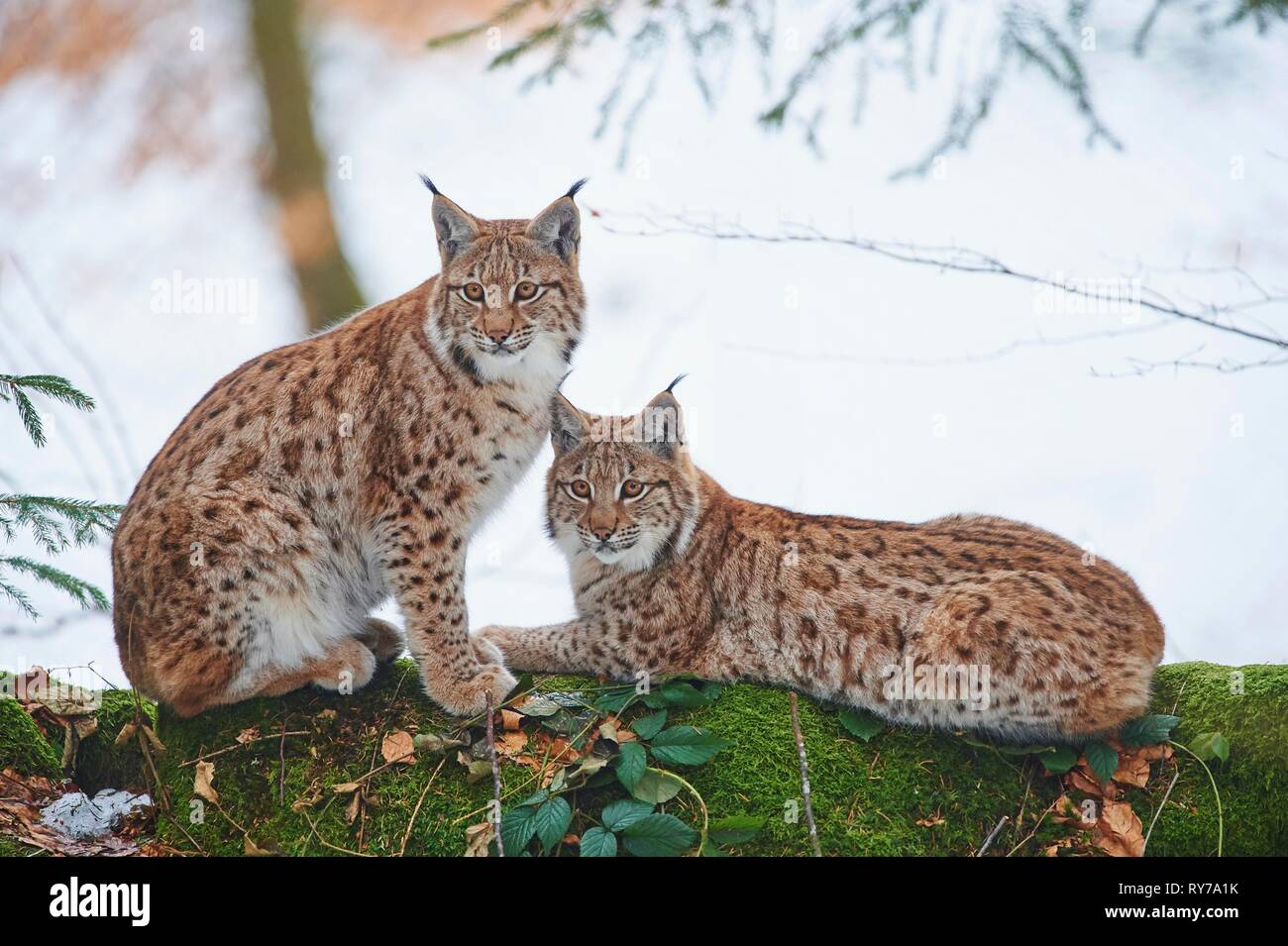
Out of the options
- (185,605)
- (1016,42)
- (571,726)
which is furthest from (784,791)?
(1016,42)

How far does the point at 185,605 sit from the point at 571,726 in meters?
1.54

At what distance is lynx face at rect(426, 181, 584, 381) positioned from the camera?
186 inches

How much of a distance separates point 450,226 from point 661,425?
121 cm

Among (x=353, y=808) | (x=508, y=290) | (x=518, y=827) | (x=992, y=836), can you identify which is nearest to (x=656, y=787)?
(x=518, y=827)

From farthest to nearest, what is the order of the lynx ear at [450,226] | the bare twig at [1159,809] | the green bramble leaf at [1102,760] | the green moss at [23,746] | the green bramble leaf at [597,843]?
the lynx ear at [450,226], the green moss at [23,746], the green bramble leaf at [1102,760], the bare twig at [1159,809], the green bramble leaf at [597,843]

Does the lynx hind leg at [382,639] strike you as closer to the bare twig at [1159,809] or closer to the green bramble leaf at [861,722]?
the green bramble leaf at [861,722]

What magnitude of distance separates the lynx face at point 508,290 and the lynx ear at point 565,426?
0.47ft

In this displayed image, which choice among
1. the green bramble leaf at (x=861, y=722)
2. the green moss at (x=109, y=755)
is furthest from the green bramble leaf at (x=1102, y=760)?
the green moss at (x=109, y=755)

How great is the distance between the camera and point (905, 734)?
4523 millimetres

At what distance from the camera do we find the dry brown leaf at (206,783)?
4.34 m

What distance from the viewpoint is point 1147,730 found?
14.6 feet

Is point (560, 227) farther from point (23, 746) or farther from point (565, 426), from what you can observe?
point (23, 746)

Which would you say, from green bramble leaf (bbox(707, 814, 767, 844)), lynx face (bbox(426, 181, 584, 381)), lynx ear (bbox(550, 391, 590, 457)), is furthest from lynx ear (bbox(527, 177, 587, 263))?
green bramble leaf (bbox(707, 814, 767, 844))

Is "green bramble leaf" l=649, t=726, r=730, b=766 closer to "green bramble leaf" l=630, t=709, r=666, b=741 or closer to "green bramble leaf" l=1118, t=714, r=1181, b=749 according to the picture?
"green bramble leaf" l=630, t=709, r=666, b=741
